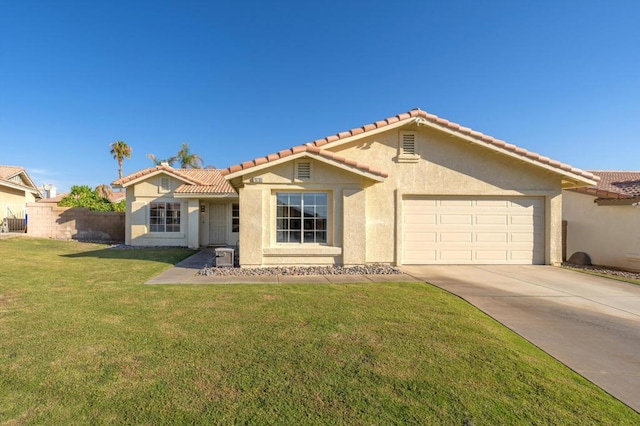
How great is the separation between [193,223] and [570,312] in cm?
1664

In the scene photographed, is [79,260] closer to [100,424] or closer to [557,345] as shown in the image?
[100,424]

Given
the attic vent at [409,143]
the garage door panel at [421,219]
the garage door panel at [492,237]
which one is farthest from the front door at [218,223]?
the garage door panel at [492,237]

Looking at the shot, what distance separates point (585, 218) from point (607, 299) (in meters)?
8.12

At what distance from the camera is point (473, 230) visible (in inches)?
464

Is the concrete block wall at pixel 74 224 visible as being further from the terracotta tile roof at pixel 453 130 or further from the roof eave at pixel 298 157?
the terracotta tile roof at pixel 453 130

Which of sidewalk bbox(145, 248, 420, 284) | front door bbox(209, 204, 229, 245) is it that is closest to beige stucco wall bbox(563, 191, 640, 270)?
sidewalk bbox(145, 248, 420, 284)

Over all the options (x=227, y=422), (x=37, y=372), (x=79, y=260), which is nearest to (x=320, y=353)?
(x=227, y=422)

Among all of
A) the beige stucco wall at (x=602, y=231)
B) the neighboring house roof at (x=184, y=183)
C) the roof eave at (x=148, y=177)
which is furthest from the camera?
the roof eave at (x=148, y=177)

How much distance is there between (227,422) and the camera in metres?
2.79

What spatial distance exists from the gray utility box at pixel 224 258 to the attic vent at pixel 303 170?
136 inches

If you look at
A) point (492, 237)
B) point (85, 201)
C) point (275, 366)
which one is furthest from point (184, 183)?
point (275, 366)

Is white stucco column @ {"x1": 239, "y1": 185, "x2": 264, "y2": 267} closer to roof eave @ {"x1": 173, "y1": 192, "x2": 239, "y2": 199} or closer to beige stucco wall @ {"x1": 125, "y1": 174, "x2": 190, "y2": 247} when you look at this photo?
roof eave @ {"x1": 173, "y1": 192, "x2": 239, "y2": 199}

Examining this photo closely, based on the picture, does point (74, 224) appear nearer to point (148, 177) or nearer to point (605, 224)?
point (148, 177)

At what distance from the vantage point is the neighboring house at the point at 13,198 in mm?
23312
